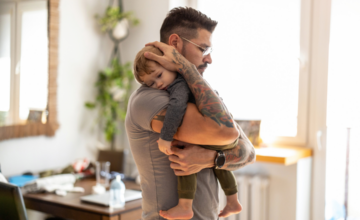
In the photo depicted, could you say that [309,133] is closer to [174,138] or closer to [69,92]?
[174,138]

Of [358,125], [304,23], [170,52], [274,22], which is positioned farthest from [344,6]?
[170,52]

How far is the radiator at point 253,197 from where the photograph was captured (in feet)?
7.85

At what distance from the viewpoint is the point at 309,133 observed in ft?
8.34

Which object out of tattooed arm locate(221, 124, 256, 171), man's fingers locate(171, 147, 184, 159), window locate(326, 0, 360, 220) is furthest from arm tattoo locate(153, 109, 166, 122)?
window locate(326, 0, 360, 220)

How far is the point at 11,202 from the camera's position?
4.83ft

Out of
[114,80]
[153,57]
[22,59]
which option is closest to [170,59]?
[153,57]

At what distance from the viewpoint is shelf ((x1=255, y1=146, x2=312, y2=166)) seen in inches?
85.0

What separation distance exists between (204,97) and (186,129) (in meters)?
0.12

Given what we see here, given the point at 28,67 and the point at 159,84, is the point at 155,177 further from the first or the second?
the point at 28,67

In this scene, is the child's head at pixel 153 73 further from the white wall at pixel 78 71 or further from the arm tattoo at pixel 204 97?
the white wall at pixel 78 71

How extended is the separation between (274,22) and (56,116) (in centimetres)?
198

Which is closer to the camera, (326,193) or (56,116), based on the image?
(326,193)

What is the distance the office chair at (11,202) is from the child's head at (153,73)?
2.69 feet

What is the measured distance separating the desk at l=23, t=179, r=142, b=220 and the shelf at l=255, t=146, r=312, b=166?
0.90 metres
